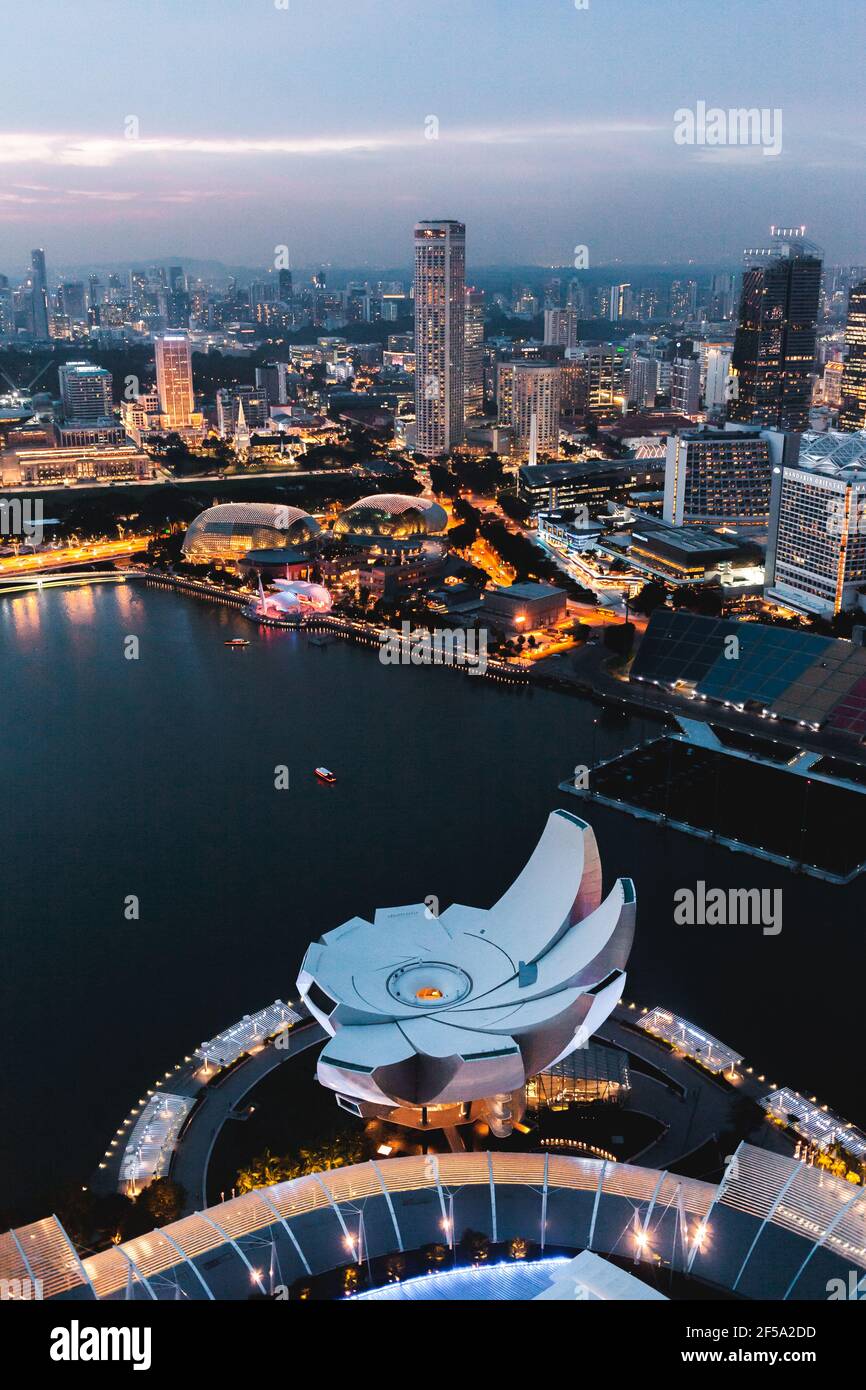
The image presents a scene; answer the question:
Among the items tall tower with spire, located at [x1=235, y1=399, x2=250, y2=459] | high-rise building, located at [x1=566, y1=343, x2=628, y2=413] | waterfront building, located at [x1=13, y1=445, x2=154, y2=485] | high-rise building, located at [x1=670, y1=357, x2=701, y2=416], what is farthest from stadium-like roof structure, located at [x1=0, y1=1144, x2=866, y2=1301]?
high-rise building, located at [x1=566, y1=343, x2=628, y2=413]

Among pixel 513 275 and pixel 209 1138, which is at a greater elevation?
pixel 513 275

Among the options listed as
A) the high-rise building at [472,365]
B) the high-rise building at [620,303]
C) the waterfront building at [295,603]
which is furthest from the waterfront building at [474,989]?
the high-rise building at [620,303]

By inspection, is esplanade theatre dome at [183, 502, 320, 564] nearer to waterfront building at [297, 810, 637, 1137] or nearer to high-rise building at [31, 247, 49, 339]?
waterfront building at [297, 810, 637, 1137]

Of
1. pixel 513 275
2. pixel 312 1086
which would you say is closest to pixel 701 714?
pixel 312 1086

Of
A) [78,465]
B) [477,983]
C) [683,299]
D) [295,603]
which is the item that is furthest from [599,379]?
[683,299]

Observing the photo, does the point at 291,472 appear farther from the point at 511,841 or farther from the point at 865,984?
the point at 865,984

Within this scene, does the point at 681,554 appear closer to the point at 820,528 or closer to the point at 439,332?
the point at 820,528
